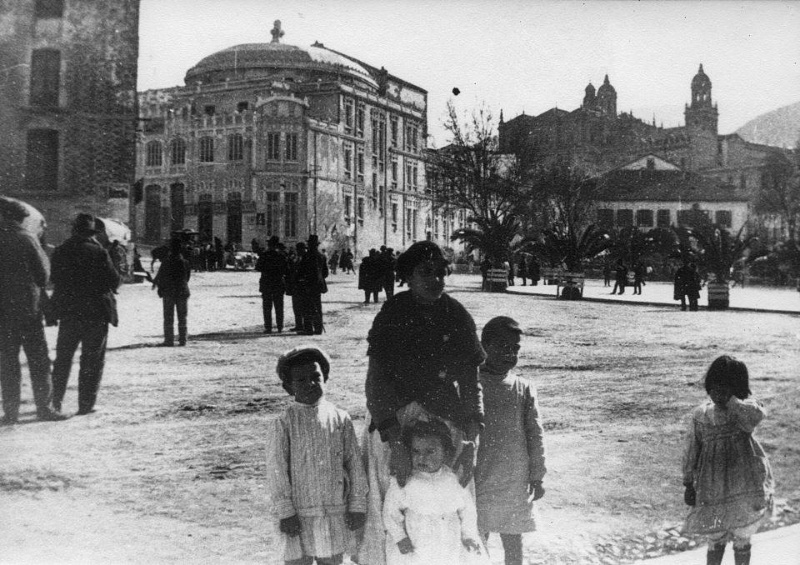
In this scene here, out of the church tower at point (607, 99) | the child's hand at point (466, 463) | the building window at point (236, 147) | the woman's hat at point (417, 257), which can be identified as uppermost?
the church tower at point (607, 99)

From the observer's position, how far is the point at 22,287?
3.40m

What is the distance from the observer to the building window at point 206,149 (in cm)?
344

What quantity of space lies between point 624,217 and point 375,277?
1745mm

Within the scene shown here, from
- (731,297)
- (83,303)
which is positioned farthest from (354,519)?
(731,297)

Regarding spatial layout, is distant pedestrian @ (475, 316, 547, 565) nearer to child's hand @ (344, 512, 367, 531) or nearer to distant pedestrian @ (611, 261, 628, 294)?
child's hand @ (344, 512, 367, 531)

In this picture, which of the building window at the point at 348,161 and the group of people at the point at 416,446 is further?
the building window at the point at 348,161

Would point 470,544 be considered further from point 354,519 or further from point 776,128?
point 776,128

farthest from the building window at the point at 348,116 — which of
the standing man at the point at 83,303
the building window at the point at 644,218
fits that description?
the building window at the point at 644,218

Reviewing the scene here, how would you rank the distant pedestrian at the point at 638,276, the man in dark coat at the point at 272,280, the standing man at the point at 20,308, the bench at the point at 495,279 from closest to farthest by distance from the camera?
the standing man at the point at 20,308
the man in dark coat at the point at 272,280
the bench at the point at 495,279
the distant pedestrian at the point at 638,276

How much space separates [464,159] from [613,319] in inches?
55.2

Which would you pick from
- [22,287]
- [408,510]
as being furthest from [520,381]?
[22,287]

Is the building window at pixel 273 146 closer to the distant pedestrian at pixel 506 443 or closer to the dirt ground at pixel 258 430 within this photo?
the dirt ground at pixel 258 430

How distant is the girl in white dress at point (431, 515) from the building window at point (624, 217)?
230cm

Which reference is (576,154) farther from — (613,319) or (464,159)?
(613,319)
